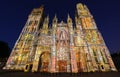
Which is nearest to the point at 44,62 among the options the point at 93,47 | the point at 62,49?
the point at 62,49

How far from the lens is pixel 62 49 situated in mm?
23766

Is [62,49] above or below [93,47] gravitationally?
below

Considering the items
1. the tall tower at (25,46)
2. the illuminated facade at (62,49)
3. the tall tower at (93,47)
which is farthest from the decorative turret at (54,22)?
the tall tower at (93,47)

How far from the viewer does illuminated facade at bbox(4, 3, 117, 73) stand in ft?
70.0

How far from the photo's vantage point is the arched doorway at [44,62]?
70.3 ft

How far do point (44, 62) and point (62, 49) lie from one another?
13.8 ft

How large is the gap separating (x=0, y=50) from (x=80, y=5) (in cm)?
2336

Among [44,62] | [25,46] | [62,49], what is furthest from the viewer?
[25,46]

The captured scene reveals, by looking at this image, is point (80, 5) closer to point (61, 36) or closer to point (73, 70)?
point (61, 36)

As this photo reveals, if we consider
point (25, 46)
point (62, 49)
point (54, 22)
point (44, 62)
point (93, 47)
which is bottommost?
point (44, 62)

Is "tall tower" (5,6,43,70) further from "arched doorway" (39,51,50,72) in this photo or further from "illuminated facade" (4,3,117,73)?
"arched doorway" (39,51,50,72)

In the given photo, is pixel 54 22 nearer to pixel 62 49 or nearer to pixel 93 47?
pixel 62 49

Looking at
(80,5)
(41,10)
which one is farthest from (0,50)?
(80,5)

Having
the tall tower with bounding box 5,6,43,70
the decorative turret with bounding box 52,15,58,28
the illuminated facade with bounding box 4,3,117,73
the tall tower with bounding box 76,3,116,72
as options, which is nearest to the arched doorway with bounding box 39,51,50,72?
the illuminated facade with bounding box 4,3,117,73
